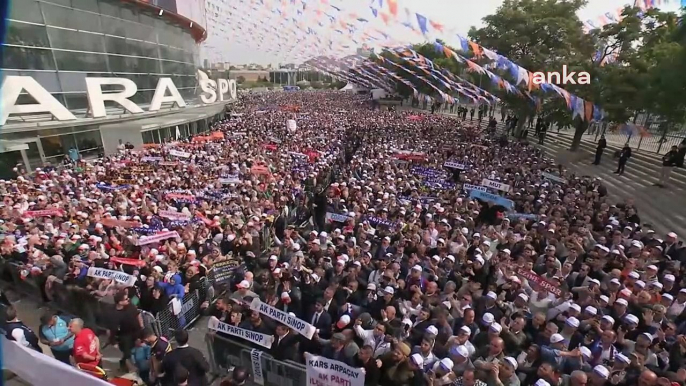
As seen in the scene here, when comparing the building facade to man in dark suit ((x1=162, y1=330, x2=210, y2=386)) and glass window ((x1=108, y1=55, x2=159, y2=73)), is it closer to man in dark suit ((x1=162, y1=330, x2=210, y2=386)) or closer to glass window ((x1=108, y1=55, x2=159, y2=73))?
glass window ((x1=108, y1=55, x2=159, y2=73))

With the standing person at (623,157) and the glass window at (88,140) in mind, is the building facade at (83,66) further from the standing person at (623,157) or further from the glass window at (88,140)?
the standing person at (623,157)

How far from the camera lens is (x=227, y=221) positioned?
10.2m

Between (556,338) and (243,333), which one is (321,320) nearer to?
(243,333)

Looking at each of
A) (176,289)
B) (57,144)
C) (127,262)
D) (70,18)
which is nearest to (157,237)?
(127,262)

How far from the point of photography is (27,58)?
20.3 metres

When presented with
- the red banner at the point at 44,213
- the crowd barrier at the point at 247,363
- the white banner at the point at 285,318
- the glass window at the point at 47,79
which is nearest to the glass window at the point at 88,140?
the glass window at the point at 47,79

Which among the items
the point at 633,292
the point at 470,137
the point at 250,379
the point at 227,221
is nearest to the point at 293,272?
the point at 250,379

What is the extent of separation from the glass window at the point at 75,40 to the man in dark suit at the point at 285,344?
2374 cm

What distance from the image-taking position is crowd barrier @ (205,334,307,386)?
16.9 feet

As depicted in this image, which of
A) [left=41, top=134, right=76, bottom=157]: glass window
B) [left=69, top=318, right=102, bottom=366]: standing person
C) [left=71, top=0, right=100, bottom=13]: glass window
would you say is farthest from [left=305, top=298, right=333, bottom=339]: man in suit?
[left=71, top=0, right=100, bottom=13]: glass window

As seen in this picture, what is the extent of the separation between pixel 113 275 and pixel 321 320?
3.75 metres

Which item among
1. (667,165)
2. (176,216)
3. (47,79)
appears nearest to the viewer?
(176,216)

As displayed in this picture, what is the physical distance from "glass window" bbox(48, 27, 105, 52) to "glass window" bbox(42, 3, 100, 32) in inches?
12.9

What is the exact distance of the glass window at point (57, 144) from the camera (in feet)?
65.5
